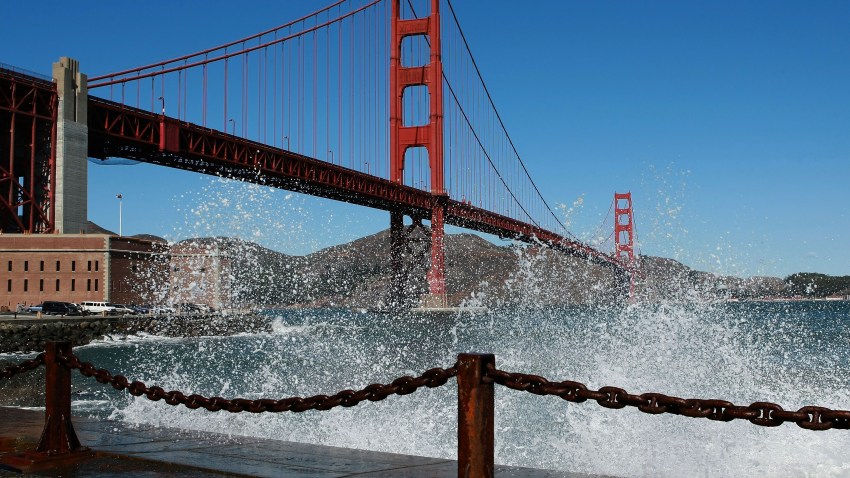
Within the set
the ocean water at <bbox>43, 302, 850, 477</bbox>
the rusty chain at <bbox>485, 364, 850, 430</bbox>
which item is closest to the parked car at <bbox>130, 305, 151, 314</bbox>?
the ocean water at <bbox>43, 302, 850, 477</bbox>

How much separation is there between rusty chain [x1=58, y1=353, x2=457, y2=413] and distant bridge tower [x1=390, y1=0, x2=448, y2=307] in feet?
138

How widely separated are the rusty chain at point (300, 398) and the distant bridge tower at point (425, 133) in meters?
42.0

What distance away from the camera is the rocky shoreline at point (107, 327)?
27672mm

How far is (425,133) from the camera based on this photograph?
1987 inches

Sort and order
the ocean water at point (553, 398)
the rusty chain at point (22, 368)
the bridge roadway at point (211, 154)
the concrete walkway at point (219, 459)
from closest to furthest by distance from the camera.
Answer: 1. the concrete walkway at point (219, 459)
2. the rusty chain at point (22, 368)
3. the ocean water at point (553, 398)
4. the bridge roadway at point (211, 154)

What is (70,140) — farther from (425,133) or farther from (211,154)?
(425,133)

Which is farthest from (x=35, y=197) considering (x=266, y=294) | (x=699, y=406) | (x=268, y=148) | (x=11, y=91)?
(x=266, y=294)

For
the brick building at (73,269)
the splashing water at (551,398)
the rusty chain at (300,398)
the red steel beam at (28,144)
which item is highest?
the red steel beam at (28,144)

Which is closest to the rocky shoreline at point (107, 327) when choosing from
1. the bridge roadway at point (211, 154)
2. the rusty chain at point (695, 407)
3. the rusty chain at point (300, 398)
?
the bridge roadway at point (211, 154)

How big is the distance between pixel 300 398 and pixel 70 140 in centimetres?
3114

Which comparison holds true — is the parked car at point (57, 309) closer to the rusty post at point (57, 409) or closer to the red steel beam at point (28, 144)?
the red steel beam at point (28, 144)

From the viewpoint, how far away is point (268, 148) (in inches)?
1407

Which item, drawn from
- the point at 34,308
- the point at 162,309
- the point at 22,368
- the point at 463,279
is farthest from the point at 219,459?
the point at 463,279

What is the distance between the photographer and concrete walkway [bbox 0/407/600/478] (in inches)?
160
